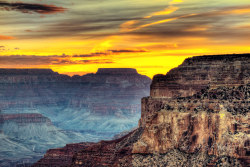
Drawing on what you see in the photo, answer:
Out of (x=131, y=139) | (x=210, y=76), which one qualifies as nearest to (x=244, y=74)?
(x=210, y=76)

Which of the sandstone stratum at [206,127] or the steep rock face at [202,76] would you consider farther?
the steep rock face at [202,76]

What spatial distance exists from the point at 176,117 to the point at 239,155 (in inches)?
373

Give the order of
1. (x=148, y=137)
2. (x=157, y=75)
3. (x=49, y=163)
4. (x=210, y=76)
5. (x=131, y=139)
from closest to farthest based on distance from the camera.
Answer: (x=148, y=137) < (x=210, y=76) < (x=131, y=139) < (x=157, y=75) < (x=49, y=163)

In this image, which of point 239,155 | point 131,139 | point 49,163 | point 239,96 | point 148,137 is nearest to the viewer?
point 239,155

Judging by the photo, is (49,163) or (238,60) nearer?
(238,60)

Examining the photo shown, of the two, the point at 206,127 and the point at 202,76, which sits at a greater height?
the point at 202,76

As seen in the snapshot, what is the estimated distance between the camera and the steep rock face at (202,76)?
8069cm

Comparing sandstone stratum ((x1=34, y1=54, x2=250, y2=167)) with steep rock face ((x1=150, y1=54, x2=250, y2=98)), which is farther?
steep rock face ((x1=150, y1=54, x2=250, y2=98))

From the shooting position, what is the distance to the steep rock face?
80.7m

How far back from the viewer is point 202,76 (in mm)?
94000

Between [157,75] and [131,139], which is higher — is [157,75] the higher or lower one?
the higher one

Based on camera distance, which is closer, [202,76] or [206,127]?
[206,127]

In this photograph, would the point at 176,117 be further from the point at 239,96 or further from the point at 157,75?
the point at 157,75

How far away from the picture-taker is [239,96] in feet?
248
